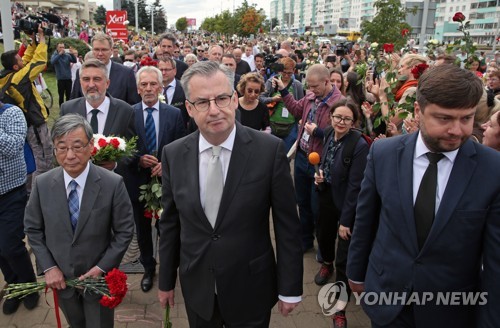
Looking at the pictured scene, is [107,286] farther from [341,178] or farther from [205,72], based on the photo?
[341,178]

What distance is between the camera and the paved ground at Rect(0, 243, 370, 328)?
3705mm

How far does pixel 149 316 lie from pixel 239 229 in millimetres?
2050

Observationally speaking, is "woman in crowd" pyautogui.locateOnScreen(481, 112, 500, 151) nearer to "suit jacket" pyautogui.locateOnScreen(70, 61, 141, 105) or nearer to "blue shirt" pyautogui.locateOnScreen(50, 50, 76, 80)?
"suit jacket" pyautogui.locateOnScreen(70, 61, 141, 105)

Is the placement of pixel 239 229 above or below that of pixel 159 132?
below

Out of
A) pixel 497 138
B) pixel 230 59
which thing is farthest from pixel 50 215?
pixel 230 59

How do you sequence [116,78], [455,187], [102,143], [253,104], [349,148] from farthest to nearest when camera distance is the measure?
[253,104] < [116,78] < [349,148] < [102,143] < [455,187]

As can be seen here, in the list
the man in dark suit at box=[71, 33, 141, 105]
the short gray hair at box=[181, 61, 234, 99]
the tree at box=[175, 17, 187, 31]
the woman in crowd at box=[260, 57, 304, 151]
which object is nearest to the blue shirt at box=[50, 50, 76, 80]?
the man in dark suit at box=[71, 33, 141, 105]

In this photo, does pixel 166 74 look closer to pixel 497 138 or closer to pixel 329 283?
pixel 329 283

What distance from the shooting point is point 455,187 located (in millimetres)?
2012

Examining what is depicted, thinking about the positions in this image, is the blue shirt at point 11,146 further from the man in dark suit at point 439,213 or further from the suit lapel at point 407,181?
the suit lapel at point 407,181

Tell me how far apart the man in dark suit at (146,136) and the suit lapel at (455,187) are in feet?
9.59

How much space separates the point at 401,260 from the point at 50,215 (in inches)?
90.9

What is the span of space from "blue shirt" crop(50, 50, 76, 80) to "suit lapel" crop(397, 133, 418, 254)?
1179cm

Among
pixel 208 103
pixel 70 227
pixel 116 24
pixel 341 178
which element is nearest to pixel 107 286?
pixel 70 227
